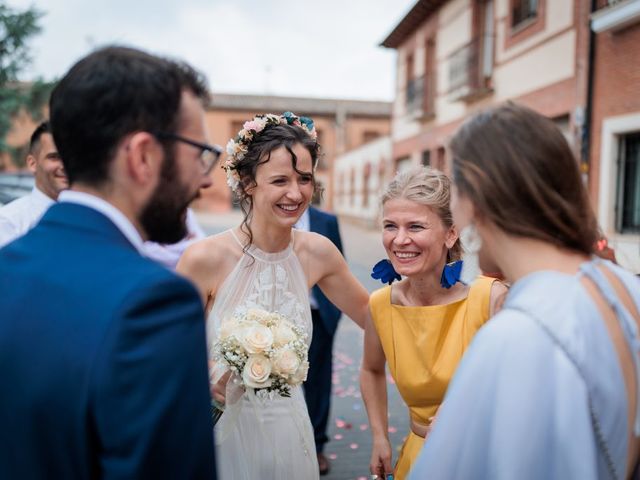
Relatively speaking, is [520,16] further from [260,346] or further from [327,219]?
[260,346]

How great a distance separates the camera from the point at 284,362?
2.29 meters

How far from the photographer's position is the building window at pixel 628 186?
32.2 feet

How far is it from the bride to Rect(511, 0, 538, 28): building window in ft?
38.5

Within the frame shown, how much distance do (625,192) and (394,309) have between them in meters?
9.15

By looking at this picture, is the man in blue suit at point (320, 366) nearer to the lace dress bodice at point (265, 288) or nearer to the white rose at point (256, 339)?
the lace dress bodice at point (265, 288)

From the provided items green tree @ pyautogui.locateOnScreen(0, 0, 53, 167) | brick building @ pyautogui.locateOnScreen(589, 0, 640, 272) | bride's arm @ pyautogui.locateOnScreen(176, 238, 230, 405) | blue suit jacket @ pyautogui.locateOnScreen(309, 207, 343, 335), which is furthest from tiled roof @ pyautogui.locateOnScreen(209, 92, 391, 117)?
bride's arm @ pyautogui.locateOnScreen(176, 238, 230, 405)

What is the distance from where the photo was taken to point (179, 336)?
112cm

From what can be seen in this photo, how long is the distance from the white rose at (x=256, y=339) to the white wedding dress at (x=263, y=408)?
0.19 meters

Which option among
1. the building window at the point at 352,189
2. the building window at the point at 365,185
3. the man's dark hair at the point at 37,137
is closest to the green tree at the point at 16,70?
the man's dark hair at the point at 37,137

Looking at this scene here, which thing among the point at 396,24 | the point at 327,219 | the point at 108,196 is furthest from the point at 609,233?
the point at 396,24

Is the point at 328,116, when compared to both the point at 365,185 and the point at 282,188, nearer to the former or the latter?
the point at 365,185

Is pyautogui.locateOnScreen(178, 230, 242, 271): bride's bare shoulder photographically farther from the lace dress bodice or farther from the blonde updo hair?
the blonde updo hair

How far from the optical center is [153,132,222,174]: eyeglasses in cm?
130

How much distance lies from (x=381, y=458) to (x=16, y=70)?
47.4ft
